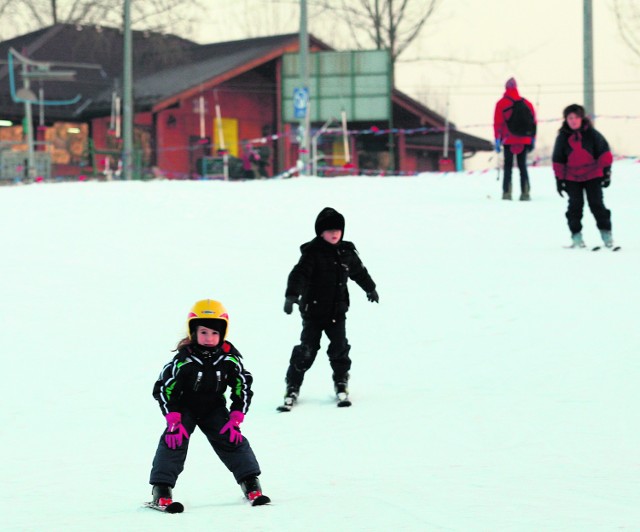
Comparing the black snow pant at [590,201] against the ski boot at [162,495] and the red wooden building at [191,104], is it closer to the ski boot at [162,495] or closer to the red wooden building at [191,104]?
the ski boot at [162,495]

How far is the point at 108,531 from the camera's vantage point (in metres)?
5.14

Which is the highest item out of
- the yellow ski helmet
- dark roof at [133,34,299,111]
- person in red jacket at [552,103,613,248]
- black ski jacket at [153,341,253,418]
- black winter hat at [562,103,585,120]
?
dark roof at [133,34,299,111]

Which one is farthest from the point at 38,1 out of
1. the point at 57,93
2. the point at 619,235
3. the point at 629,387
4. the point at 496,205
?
the point at 629,387

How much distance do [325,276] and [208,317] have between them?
304 cm

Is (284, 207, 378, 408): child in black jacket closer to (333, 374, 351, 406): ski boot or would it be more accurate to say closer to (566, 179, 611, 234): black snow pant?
(333, 374, 351, 406): ski boot

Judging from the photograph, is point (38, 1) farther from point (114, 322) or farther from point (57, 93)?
point (114, 322)

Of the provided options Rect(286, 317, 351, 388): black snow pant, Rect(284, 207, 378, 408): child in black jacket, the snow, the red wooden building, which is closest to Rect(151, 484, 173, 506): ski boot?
the snow

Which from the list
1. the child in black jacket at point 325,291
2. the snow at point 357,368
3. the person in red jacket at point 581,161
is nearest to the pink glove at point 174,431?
the snow at point 357,368

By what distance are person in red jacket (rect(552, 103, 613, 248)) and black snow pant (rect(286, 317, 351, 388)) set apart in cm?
605

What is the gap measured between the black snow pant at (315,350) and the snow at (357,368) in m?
0.26

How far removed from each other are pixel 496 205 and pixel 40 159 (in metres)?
20.5

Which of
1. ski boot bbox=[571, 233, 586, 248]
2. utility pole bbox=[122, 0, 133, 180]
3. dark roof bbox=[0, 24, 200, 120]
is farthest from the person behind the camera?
dark roof bbox=[0, 24, 200, 120]

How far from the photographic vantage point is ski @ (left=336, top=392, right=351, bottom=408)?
335 inches

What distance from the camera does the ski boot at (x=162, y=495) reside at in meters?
5.60
